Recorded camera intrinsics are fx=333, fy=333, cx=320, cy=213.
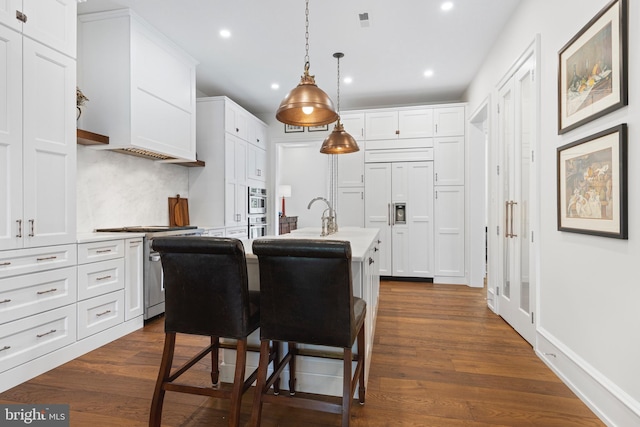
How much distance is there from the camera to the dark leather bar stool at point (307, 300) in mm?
1459

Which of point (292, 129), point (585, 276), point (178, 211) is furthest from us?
point (292, 129)

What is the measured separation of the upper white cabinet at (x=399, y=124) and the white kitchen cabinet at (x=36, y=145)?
3973 mm

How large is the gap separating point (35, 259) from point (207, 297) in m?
1.57

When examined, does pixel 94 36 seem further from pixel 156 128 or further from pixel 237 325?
pixel 237 325

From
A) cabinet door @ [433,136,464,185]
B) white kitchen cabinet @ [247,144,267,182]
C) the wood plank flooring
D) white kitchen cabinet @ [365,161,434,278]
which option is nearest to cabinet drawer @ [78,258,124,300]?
the wood plank flooring

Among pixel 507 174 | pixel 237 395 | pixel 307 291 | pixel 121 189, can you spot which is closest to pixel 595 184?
pixel 507 174

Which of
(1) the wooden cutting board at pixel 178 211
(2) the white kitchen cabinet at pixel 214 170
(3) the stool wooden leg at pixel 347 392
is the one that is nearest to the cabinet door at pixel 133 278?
(1) the wooden cutting board at pixel 178 211

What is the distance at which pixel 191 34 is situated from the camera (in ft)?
11.8

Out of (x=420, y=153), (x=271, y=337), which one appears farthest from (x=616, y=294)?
(x=420, y=153)

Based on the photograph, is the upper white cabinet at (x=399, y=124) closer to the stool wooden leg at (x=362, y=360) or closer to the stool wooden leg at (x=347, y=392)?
the stool wooden leg at (x=362, y=360)

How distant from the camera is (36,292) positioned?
2.31 metres

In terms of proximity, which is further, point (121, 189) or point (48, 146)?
point (121, 189)

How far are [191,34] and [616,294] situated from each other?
4.18 meters

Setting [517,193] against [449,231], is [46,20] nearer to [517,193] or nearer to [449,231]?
[517,193]
